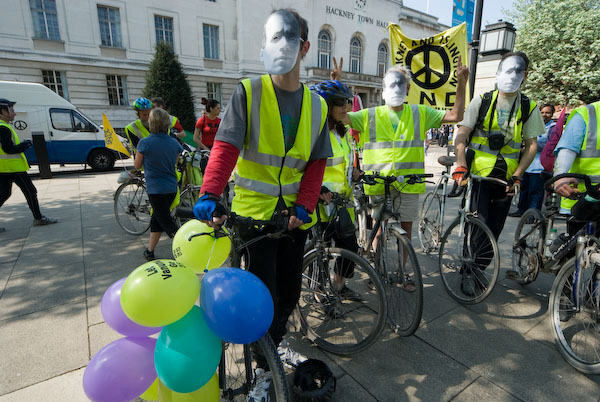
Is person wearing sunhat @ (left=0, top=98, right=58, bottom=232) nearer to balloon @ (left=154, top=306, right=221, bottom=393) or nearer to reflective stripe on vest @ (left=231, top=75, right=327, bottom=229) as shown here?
reflective stripe on vest @ (left=231, top=75, right=327, bottom=229)

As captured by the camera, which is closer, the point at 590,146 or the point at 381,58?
the point at 590,146

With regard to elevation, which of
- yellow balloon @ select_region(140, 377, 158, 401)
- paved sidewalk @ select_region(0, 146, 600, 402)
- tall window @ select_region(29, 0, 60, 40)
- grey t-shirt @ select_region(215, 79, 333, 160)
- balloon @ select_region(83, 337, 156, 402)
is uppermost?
tall window @ select_region(29, 0, 60, 40)

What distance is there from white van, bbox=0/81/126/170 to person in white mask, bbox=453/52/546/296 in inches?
492

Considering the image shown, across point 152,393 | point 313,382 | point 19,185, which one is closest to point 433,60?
point 313,382

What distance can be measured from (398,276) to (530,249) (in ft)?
5.06

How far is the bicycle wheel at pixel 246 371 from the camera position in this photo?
1.53 meters

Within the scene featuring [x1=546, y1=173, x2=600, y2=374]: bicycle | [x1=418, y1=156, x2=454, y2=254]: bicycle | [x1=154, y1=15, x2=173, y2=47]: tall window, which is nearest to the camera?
[x1=546, y1=173, x2=600, y2=374]: bicycle

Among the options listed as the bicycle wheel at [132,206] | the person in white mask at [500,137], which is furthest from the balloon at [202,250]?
the bicycle wheel at [132,206]

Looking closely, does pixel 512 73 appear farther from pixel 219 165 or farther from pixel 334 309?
pixel 219 165

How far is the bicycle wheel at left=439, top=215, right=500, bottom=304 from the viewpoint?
312 cm

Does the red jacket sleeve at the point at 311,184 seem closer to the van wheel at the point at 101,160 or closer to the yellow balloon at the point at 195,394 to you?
the yellow balloon at the point at 195,394

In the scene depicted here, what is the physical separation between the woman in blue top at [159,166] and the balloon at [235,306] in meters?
2.75

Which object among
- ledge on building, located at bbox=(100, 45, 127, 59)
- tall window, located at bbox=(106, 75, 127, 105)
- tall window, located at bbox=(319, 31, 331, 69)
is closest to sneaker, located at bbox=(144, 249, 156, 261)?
tall window, located at bbox=(106, 75, 127, 105)

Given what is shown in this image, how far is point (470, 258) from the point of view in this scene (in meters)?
3.21
